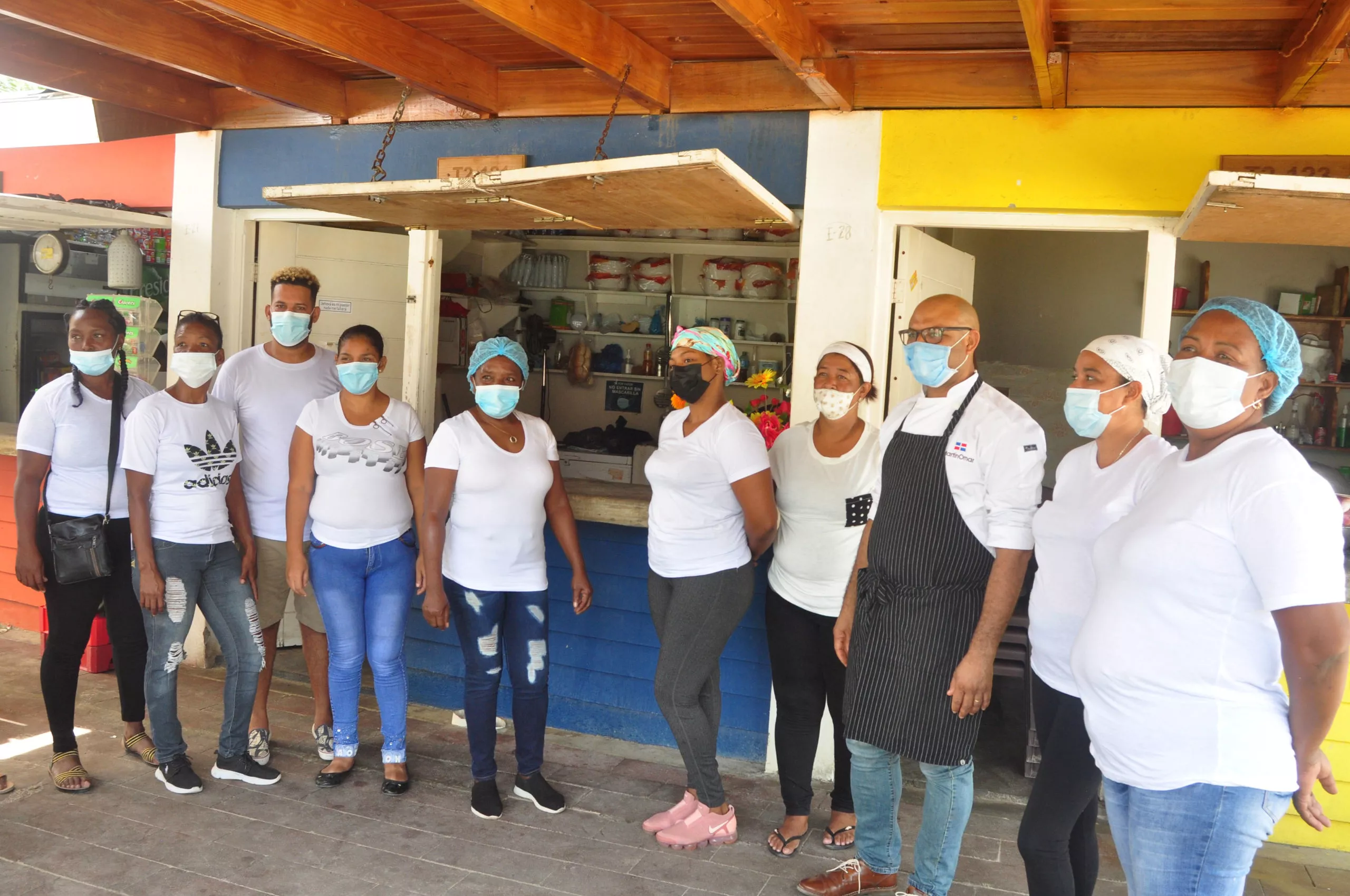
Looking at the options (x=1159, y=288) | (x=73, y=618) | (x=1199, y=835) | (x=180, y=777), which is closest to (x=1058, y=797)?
(x=1199, y=835)

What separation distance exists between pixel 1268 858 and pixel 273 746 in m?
3.70

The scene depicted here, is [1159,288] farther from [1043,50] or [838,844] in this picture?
[838,844]

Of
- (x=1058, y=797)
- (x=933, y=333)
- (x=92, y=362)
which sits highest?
(x=933, y=333)

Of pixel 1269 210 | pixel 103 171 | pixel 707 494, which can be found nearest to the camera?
pixel 1269 210

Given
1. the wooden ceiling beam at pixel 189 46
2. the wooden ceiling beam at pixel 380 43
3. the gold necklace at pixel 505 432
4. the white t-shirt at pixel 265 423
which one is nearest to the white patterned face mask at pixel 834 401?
the gold necklace at pixel 505 432

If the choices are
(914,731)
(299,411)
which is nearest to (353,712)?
(299,411)

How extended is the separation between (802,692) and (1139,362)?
157 centimetres

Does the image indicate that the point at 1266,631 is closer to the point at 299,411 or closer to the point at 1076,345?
A: the point at 299,411

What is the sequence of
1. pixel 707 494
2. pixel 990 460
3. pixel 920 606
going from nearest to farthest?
1. pixel 990 460
2. pixel 920 606
3. pixel 707 494

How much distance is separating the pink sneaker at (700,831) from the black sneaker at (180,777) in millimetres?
1666

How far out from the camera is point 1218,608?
1903 millimetres

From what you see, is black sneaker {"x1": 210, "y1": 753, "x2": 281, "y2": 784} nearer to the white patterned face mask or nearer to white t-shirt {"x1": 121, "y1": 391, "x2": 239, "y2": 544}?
white t-shirt {"x1": 121, "y1": 391, "x2": 239, "y2": 544}

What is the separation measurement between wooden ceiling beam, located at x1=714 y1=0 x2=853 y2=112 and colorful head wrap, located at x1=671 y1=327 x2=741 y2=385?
36.4 inches

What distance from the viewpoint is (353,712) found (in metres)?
4.07
